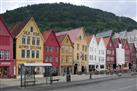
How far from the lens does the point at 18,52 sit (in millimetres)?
74688

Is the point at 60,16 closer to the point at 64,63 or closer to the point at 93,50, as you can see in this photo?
the point at 93,50

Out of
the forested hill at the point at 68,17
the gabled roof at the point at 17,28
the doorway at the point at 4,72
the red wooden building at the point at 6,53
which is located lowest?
the doorway at the point at 4,72

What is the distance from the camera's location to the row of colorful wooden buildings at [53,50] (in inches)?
2803

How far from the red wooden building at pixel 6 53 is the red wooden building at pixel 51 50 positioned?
13.0 meters

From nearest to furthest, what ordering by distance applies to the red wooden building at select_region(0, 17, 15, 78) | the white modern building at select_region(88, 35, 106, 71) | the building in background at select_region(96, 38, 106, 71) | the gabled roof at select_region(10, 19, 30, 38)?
the red wooden building at select_region(0, 17, 15, 78), the gabled roof at select_region(10, 19, 30, 38), the white modern building at select_region(88, 35, 106, 71), the building in background at select_region(96, 38, 106, 71)

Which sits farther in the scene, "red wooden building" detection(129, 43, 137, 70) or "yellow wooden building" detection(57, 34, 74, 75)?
"red wooden building" detection(129, 43, 137, 70)

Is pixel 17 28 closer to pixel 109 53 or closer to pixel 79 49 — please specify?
pixel 79 49

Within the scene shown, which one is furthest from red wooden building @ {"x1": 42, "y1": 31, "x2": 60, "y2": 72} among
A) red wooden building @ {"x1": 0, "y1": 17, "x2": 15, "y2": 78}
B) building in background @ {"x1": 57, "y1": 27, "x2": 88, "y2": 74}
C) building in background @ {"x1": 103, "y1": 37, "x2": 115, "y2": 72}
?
building in background @ {"x1": 103, "y1": 37, "x2": 115, "y2": 72}

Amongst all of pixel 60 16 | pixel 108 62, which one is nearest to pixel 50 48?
pixel 108 62

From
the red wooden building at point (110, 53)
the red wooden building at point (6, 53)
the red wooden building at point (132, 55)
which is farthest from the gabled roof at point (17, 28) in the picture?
the red wooden building at point (132, 55)

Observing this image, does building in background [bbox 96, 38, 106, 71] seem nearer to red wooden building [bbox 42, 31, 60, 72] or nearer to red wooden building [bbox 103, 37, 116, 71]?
red wooden building [bbox 103, 37, 116, 71]

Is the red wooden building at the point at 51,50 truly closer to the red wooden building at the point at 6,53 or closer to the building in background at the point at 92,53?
the red wooden building at the point at 6,53

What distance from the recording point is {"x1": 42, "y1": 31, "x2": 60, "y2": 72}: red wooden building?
8338 centimetres

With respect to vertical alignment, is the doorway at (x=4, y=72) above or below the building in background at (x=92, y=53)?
below
